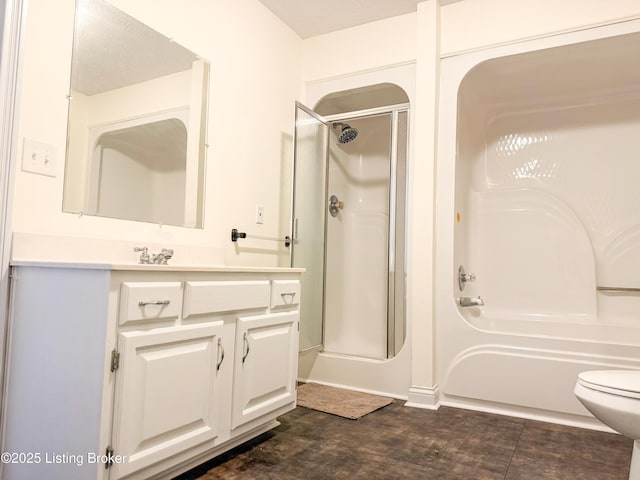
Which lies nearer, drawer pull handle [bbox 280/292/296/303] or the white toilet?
the white toilet

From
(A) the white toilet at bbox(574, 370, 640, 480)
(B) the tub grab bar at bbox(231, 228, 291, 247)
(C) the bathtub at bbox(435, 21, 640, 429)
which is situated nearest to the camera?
(A) the white toilet at bbox(574, 370, 640, 480)

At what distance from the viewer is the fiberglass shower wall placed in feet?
10.5

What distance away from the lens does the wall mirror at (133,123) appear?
1.75 m

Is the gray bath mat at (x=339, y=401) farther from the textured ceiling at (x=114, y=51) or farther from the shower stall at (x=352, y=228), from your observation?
the textured ceiling at (x=114, y=51)

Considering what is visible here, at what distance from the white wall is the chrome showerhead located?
372mm

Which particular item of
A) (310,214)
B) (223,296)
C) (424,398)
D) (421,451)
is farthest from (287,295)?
(424,398)

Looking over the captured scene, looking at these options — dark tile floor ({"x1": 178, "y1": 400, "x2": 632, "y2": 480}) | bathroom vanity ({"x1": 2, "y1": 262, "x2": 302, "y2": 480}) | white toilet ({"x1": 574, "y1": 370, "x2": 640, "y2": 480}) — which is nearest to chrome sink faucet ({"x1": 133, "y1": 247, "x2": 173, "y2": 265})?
bathroom vanity ({"x1": 2, "y1": 262, "x2": 302, "y2": 480})

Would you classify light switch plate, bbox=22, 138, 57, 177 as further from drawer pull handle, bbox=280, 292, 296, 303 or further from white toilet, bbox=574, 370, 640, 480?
white toilet, bbox=574, 370, 640, 480

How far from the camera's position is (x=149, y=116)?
6.81 ft

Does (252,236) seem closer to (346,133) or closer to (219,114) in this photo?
(219,114)

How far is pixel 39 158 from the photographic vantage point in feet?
5.26

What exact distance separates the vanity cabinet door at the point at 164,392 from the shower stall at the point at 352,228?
1260 mm

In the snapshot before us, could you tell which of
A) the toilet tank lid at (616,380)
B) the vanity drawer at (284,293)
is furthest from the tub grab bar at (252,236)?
the toilet tank lid at (616,380)

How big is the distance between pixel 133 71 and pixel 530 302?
2866mm
